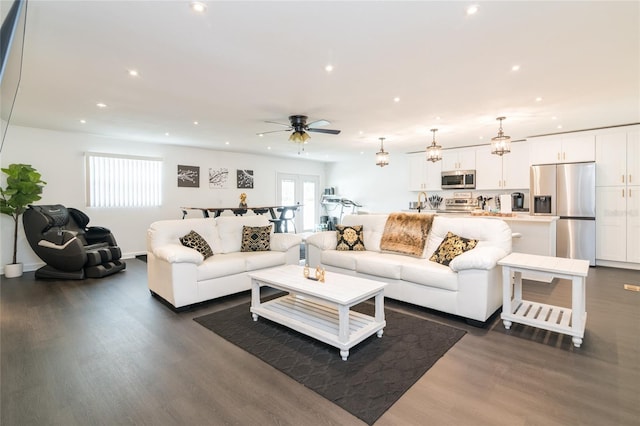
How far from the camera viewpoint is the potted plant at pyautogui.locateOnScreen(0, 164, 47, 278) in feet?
15.1

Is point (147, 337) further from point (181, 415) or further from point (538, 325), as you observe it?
point (538, 325)

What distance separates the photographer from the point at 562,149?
5.66 meters

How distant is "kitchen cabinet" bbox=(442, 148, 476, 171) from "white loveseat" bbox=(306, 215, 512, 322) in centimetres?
382

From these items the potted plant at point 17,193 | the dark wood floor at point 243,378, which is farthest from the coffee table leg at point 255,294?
the potted plant at point 17,193

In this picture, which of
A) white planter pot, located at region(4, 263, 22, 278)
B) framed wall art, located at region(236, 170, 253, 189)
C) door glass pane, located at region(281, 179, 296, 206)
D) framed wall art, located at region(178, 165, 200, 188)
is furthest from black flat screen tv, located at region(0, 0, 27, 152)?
door glass pane, located at region(281, 179, 296, 206)

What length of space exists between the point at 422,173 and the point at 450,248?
480cm

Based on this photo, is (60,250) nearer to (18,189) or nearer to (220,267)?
(18,189)

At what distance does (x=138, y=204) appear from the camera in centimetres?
649

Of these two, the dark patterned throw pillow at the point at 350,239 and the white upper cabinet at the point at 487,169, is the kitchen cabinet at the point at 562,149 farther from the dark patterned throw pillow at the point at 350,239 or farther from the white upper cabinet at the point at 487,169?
the dark patterned throw pillow at the point at 350,239

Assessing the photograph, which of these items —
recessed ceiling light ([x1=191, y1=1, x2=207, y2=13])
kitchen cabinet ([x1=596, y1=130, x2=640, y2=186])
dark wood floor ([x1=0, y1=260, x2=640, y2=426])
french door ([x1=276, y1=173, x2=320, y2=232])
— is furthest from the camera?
french door ([x1=276, y1=173, x2=320, y2=232])

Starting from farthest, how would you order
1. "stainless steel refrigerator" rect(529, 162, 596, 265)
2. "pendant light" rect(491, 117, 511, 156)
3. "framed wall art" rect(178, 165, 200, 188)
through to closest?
"framed wall art" rect(178, 165, 200, 188) → "stainless steel refrigerator" rect(529, 162, 596, 265) → "pendant light" rect(491, 117, 511, 156)

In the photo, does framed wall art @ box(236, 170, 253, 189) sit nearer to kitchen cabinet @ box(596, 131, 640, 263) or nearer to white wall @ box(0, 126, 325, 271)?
white wall @ box(0, 126, 325, 271)

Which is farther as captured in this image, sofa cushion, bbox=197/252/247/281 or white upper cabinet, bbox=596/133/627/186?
white upper cabinet, bbox=596/133/627/186

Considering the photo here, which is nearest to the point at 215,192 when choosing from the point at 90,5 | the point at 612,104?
the point at 90,5
